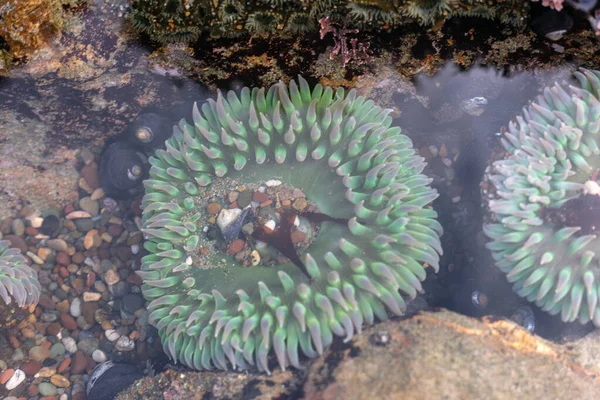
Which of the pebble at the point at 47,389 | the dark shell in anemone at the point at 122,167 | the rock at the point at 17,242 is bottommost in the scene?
the pebble at the point at 47,389

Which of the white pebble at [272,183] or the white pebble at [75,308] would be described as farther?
the white pebble at [75,308]

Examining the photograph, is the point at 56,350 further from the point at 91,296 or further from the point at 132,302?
the point at 132,302

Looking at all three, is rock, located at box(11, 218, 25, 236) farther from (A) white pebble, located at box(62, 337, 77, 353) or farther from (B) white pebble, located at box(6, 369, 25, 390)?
(B) white pebble, located at box(6, 369, 25, 390)

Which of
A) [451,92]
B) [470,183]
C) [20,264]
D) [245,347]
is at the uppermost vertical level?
[451,92]

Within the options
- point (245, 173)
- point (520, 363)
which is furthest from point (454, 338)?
point (245, 173)

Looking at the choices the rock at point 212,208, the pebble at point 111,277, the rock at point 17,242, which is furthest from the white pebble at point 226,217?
the rock at point 17,242

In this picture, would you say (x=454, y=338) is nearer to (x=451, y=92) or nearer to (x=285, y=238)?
(x=285, y=238)

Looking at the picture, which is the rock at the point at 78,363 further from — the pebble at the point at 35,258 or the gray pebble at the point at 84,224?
the gray pebble at the point at 84,224
